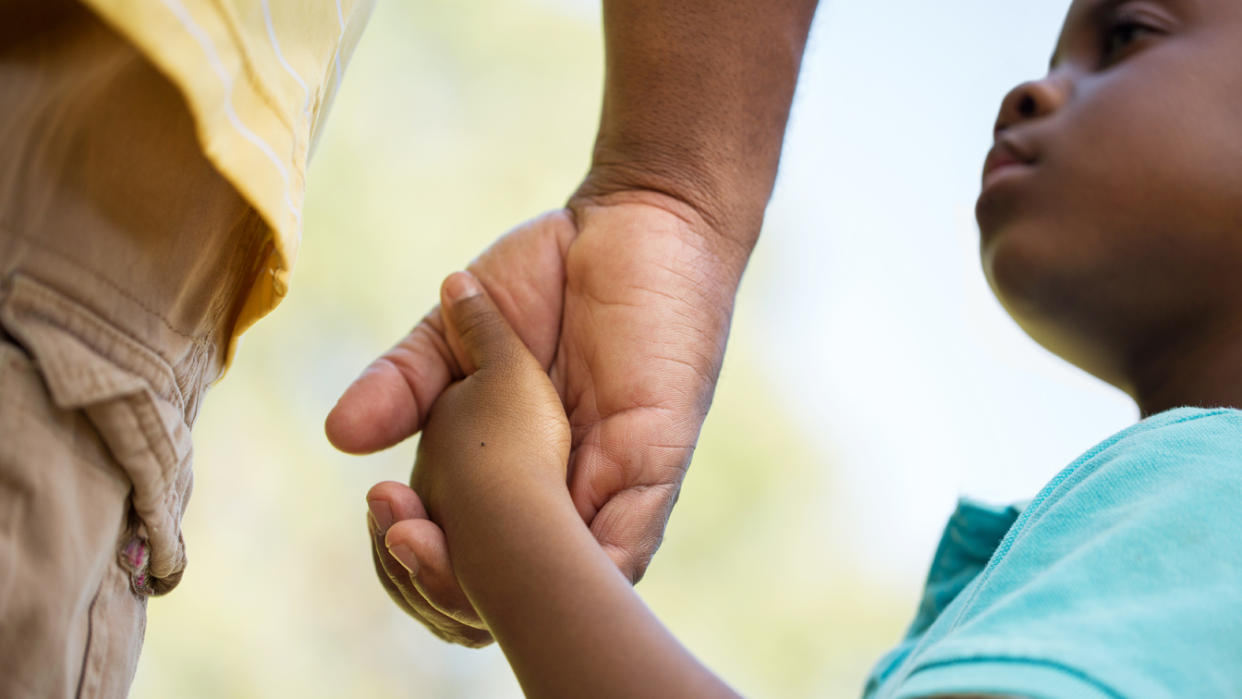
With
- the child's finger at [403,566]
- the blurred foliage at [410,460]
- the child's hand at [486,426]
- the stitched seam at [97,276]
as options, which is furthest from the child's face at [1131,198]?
the blurred foliage at [410,460]

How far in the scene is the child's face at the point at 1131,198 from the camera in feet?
2.13

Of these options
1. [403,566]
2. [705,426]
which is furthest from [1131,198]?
[705,426]

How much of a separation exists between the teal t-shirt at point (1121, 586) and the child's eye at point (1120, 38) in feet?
1.07

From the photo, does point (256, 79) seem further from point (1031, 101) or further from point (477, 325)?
point (1031, 101)

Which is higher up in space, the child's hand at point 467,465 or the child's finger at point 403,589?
the child's hand at point 467,465

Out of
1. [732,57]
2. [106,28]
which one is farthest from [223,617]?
[106,28]

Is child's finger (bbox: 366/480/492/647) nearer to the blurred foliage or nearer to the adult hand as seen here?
the adult hand

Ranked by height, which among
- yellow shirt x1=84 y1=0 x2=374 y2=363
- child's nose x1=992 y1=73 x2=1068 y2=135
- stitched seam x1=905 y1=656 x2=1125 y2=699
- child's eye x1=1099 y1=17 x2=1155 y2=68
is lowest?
stitched seam x1=905 y1=656 x2=1125 y2=699

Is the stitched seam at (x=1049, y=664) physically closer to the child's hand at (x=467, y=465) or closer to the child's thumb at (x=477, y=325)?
the child's hand at (x=467, y=465)

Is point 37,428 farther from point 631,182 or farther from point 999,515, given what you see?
point 999,515

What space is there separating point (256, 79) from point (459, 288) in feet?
1.00

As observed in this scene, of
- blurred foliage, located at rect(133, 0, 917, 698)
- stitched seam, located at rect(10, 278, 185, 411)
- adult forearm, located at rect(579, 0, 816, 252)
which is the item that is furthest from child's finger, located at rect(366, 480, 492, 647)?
blurred foliage, located at rect(133, 0, 917, 698)

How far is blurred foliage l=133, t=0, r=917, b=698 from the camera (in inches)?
65.6

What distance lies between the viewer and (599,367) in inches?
28.7
